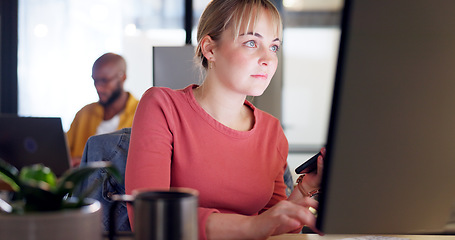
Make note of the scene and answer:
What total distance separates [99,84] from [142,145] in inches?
89.1

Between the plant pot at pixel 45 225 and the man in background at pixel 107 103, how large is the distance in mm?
2491

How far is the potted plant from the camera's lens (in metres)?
0.46

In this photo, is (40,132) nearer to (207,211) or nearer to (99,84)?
(207,211)

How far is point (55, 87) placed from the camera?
4.55m

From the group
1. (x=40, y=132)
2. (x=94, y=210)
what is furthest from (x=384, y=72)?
(x=40, y=132)

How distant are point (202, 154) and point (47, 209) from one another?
67 cm

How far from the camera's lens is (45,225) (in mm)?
464

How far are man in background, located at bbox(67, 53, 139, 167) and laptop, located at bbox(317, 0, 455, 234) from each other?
251 centimetres

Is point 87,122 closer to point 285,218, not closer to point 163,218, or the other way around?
point 285,218

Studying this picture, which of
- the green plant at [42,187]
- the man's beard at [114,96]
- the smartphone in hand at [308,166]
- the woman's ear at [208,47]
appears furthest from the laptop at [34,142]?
the man's beard at [114,96]

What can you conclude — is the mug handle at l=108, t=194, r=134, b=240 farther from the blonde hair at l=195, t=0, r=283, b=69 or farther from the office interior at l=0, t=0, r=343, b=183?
the office interior at l=0, t=0, r=343, b=183

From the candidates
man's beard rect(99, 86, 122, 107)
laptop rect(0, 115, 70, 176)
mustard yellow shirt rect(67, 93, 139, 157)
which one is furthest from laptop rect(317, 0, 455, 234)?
man's beard rect(99, 86, 122, 107)

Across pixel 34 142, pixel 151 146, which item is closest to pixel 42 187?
pixel 151 146

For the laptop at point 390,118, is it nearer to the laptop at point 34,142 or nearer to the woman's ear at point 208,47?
the woman's ear at point 208,47
